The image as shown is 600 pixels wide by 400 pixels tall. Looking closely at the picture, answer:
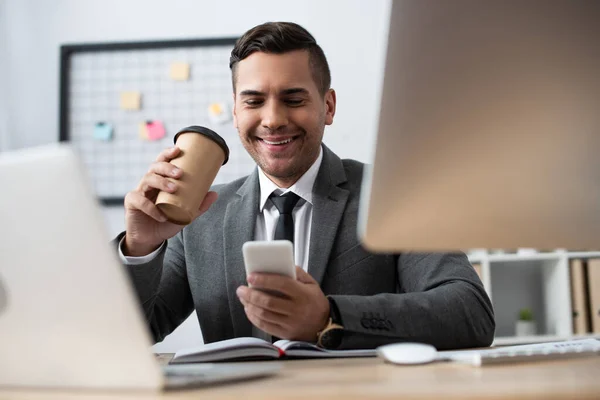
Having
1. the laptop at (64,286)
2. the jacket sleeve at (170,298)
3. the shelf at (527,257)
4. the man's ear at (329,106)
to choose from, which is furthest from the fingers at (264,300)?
the shelf at (527,257)

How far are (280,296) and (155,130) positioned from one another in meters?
1.95

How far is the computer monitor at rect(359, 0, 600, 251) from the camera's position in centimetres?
59

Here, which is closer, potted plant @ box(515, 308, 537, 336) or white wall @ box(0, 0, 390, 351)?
white wall @ box(0, 0, 390, 351)

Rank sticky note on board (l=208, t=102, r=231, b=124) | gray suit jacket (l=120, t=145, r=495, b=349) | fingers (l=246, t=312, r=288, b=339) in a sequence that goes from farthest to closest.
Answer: sticky note on board (l=208, t=102, r=231, b=124)
gray suit jacket (l=120, t=145, r=495, b=349)
fingers (l=246, t=312, r=288, b=339)

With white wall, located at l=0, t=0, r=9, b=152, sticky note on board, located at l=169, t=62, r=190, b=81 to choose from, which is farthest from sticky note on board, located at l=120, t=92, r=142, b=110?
white wall, located at l=0, t=0, r=9, b=152

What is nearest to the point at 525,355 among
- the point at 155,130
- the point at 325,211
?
the point at 325,211

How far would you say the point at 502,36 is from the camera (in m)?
0.59

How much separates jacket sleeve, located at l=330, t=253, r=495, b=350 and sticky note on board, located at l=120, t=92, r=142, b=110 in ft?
6.05

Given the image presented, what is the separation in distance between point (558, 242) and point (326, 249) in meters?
0.92

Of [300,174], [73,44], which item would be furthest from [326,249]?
[73,44]

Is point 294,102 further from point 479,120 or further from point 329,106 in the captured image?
point 479,120

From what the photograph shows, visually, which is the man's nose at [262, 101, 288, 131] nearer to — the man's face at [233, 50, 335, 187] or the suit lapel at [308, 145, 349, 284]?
the man's face at [233, 50, 335, 187]

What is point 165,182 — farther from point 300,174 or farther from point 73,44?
point 73,44

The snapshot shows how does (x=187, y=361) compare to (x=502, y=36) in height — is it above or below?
below
